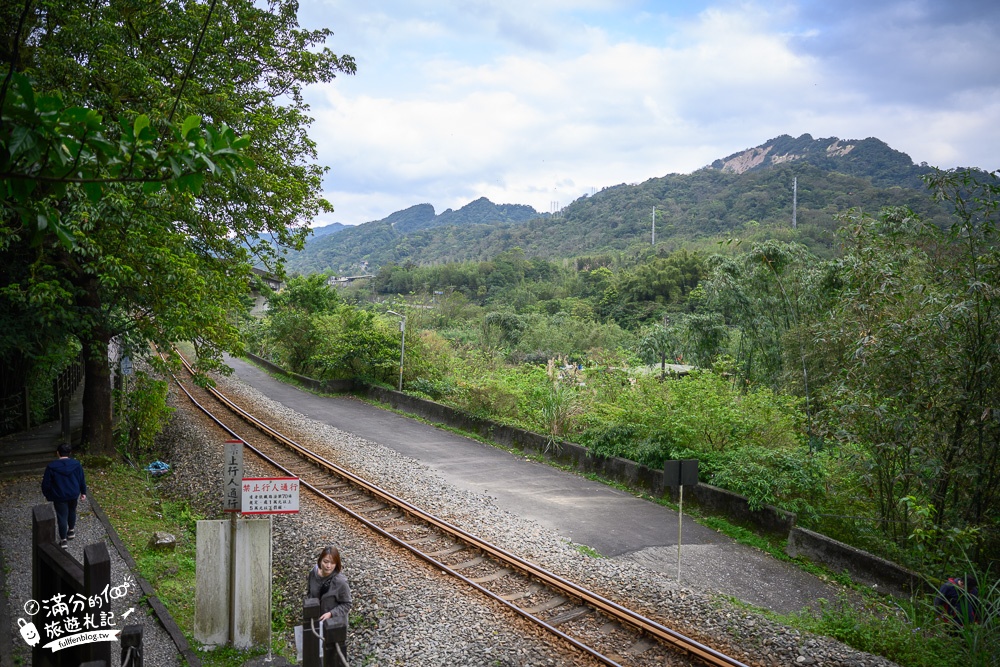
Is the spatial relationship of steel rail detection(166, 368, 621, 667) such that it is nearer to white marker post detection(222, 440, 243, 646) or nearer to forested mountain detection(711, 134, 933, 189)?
white marker post detection(222, 440, 243, 646)

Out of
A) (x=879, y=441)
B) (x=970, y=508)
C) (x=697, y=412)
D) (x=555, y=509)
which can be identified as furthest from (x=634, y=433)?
(x=970, y=508)

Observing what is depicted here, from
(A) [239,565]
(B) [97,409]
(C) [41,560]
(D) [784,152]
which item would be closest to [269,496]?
(A) [239,565]

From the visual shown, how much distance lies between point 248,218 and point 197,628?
8.41 metres

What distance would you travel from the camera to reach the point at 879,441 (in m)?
8.92

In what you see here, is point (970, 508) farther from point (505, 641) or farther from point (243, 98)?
point (243, 98)

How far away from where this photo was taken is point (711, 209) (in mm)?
79125

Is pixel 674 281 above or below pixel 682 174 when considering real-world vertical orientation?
below

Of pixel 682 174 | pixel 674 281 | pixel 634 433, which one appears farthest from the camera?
pixel 682 174

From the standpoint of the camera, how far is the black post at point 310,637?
414cm

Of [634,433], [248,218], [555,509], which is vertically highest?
[248,218]

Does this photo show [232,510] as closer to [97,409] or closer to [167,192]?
[167,192]

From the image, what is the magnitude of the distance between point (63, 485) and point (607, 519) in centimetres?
809

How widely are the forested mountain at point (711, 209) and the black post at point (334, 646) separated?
38005 millimetres

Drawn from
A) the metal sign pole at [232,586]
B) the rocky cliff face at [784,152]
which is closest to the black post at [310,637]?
the metal sign pole at [232,586]
